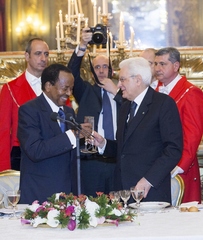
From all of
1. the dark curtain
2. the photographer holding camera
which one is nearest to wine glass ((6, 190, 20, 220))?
the photographer holding camera

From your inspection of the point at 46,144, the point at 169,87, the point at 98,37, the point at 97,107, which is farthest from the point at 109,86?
the point at 46,144

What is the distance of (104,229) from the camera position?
11.4 feet

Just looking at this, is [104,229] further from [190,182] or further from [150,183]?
[190,182]

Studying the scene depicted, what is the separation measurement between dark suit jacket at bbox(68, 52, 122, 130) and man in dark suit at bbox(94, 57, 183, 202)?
76cm

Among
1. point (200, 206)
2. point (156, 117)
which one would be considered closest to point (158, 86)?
point (156, 117)

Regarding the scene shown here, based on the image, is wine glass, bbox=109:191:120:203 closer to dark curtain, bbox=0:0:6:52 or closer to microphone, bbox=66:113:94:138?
microphone, bbox=66:113:94:138

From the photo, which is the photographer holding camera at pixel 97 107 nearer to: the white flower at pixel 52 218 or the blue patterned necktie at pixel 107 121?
the blue patterned necktie at pixel 107 121

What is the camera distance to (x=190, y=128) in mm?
5473

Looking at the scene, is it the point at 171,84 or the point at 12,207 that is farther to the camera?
the point at 171,84

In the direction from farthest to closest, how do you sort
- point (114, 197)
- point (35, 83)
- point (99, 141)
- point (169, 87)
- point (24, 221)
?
point (35, 83) < point (169, 87) < point (99, 141) < point (114, 197) < point (24, 221)

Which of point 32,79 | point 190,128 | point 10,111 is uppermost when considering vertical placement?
point 32,79

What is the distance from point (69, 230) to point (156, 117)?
1.33 metres

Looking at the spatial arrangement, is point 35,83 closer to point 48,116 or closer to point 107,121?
point 107,121

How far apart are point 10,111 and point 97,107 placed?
0.75 meters
